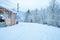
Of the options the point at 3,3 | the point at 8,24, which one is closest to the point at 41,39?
the point at 8,24

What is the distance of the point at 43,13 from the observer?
65.8 feet

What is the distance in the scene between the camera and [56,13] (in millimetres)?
17516

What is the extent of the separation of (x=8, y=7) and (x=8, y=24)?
1646mm

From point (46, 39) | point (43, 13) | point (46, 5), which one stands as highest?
point (46, 5)

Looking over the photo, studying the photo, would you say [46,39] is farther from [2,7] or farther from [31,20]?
[31,20]

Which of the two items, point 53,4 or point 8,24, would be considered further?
point 53,4

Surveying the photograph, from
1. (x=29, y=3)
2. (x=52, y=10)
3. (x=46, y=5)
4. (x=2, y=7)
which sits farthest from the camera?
(x=46, y=5)

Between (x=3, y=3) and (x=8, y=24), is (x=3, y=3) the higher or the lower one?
the higher one

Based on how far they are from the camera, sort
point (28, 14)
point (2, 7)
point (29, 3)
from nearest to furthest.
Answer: point (2, 7) < point (29, 3) < point (28, 14)

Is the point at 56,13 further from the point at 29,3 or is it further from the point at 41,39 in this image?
the point at 41,39

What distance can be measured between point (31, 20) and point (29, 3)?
12.0ft

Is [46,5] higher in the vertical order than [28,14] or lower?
higher

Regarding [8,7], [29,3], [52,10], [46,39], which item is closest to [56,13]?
[52,10]

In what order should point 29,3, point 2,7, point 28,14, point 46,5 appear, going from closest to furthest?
point 2,7 < point 29,3 < point 46,5 < point 28,14
